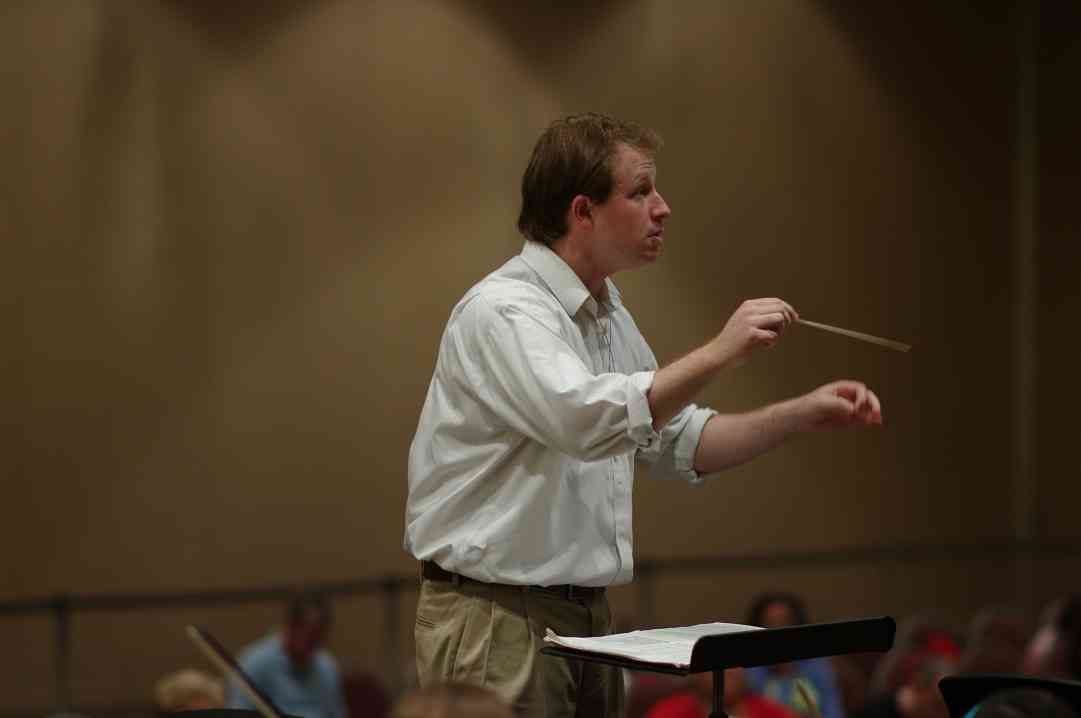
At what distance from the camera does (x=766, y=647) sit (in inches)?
72.1

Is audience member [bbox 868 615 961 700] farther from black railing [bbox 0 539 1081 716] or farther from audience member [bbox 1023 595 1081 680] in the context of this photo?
black railing [bbox 0 539 1081 716]

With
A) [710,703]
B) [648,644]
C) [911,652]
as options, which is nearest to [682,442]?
[648,644]

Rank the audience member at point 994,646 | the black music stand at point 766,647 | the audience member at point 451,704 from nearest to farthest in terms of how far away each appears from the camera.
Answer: the audience member at point 451,704 < the black music stand at point 766,647 < the audience member at point 994,646

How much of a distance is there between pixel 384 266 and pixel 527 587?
10.3 ft

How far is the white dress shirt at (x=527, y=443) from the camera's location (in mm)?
2018

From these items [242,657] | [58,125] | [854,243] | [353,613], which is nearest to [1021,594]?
[854,243]

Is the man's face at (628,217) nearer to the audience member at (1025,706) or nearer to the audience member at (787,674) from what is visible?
the audience member at (1025,706)

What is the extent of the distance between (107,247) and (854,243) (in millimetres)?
2760

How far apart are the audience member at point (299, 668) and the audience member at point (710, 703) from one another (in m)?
1.12

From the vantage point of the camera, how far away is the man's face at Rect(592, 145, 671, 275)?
226 centimetres

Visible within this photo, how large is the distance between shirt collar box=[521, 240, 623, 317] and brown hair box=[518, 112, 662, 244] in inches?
1.4

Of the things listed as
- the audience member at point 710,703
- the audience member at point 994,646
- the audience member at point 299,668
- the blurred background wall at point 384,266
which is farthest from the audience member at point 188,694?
the audience member at point 994,646

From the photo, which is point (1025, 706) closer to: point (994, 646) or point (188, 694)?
point (188, 694)

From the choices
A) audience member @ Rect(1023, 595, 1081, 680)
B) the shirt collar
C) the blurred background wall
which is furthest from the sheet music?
the blurred background wall
